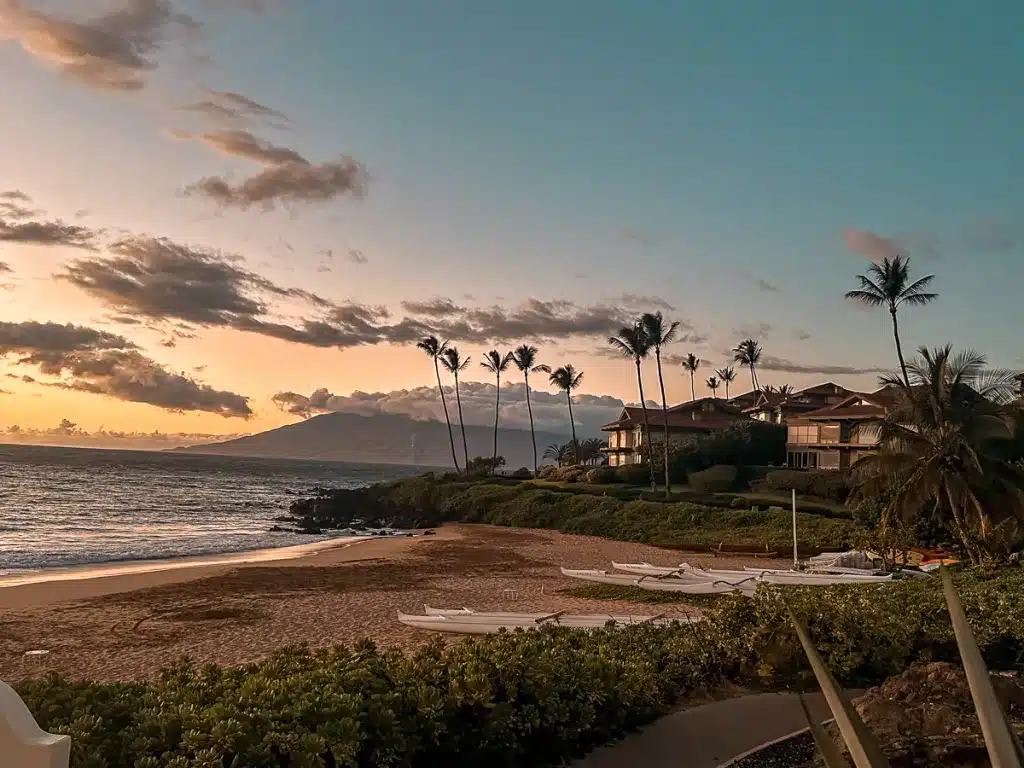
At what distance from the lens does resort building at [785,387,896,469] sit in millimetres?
49688

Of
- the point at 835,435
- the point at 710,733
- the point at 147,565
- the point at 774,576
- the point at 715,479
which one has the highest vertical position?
the point at 835,435

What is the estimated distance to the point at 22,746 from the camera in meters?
2.48

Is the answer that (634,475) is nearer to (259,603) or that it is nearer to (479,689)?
(259,603)

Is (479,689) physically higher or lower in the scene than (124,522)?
higher

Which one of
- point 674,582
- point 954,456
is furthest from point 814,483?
point 674,582

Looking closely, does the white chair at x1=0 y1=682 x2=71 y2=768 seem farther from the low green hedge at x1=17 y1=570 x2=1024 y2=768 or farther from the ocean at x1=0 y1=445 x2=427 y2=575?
the ocean at x1=0 y1=445 x2=427 y2=575

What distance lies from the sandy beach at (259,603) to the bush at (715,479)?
16.8 m

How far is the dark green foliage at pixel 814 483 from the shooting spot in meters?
39.5

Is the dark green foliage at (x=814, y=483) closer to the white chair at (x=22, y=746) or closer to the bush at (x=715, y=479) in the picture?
the bush at (x=715, y=479)

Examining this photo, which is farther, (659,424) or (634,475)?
(659,424)

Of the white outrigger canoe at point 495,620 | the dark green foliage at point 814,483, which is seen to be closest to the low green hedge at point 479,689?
the white outrigger canoe at point 495,620

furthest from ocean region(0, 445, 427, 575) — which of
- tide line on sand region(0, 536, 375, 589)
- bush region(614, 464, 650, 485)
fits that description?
bush region(614, 464, 650, 485)

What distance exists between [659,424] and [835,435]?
14263 mm

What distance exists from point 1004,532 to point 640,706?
1799 centimetres
